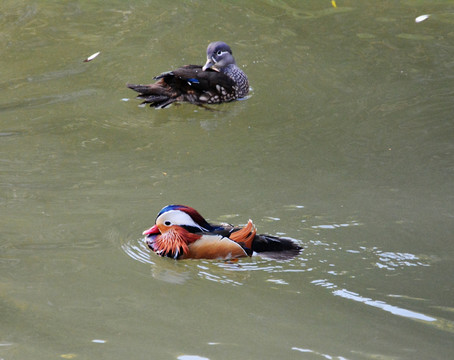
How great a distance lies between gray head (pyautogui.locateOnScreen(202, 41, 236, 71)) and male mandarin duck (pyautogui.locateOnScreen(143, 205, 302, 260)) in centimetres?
383

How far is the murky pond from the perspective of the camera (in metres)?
3.93

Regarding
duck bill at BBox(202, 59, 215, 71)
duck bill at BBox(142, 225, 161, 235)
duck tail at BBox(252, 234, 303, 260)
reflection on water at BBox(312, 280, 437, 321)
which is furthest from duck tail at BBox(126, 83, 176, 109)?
reflection on water at BBox(312, 280, 437, 321)

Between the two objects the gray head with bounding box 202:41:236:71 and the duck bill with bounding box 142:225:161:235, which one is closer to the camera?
the duck bill with bounding box 142:225:161:235

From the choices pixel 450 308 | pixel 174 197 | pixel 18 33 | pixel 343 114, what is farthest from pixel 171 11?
pixel 450 308

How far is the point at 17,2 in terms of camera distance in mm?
10930

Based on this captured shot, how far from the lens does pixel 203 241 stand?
192 inches

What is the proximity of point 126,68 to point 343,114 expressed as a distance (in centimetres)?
298

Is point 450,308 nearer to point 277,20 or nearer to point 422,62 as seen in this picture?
point 422,62

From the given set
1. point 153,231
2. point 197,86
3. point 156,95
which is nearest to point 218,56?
point 197,86

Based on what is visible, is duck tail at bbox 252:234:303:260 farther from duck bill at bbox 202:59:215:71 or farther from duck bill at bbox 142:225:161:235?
duck bill at bbox 202:59:215:71

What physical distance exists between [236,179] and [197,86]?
94.9 inches

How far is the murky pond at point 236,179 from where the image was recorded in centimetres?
393

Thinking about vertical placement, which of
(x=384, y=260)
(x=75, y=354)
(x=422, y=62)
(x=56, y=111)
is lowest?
(x=75, y=354)

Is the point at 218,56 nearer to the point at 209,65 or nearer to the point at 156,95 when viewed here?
the point at 209,65
